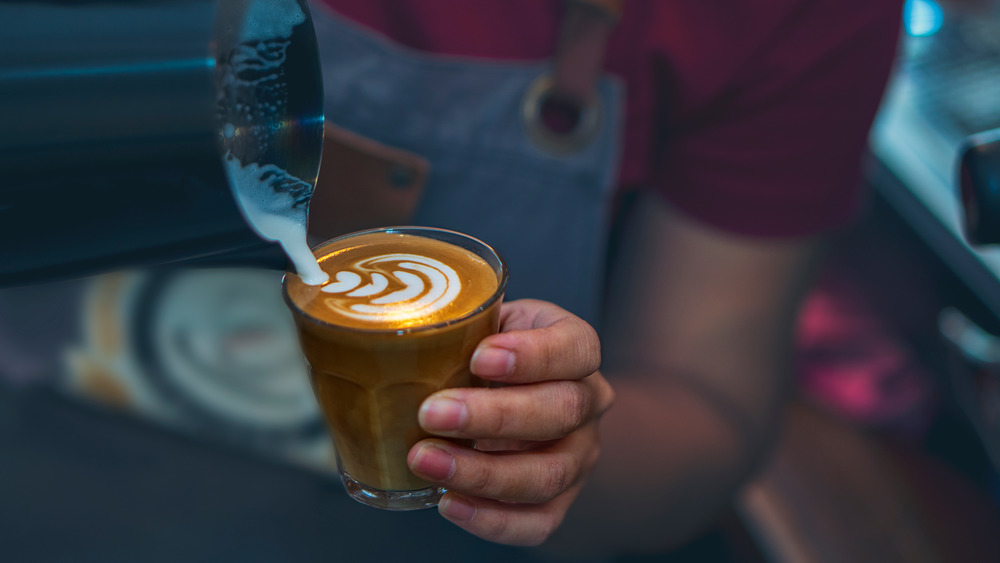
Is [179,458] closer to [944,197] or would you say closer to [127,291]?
[127,291]

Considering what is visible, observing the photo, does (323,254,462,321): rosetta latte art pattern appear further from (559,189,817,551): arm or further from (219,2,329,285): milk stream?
(559,189,817,551): arm

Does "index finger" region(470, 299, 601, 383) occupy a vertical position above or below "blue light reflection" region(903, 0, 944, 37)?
below

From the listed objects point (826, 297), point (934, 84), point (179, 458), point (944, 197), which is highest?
point (934, 84)

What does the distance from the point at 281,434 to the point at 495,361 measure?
77 cm

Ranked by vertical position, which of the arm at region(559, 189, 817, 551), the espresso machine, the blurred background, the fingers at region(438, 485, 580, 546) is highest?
the espresso machine

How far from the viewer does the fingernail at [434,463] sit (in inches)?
19.9

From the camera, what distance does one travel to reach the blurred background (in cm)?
99

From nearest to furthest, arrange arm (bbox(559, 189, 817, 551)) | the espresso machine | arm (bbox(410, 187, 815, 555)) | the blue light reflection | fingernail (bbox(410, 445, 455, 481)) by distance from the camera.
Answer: the espresso machine
fingernail (bbox(410, 445, 455, 481))
arm (bbox(410, 187, 815, 555))
arm (bbox(559, 189, 817, 551))
the blue light reflection

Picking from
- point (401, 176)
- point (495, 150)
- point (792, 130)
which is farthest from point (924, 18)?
point (401, 176)

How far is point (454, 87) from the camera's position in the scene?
0.91m

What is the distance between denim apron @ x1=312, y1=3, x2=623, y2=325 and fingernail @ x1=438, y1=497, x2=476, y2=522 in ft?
1.17

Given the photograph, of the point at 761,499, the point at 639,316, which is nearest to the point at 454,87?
the point at 639,316

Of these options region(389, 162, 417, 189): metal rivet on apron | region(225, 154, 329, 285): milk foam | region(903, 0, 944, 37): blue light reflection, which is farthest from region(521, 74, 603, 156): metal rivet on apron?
region(903, 0, 944, 37): blue light reflection

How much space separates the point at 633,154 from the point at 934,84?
0.82m
